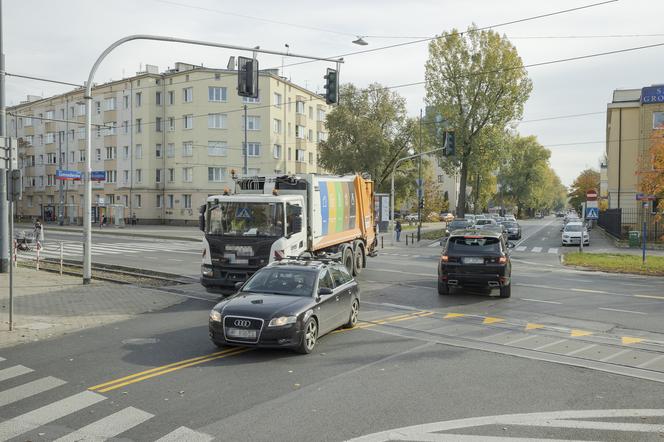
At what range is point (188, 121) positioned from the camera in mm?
57000

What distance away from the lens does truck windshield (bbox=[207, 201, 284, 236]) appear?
13.8 metres

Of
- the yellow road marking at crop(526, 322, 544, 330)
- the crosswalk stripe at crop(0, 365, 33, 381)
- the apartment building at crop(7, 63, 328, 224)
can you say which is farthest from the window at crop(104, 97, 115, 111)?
the yellow road marking at crop(526, 322, 544, 330)

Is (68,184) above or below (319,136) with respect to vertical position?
below

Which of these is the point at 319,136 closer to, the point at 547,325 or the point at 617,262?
the point at 617,262

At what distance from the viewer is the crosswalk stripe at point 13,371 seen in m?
7.69

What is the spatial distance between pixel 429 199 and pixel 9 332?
7528 centimetres

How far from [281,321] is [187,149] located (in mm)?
51568

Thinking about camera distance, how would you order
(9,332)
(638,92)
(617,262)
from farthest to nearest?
1. (638,92)
2. (617,262)
3. (9,332)

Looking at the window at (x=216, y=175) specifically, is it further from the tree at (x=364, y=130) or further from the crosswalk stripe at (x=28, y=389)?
the crosswalk stripe at (x=28, y=389)

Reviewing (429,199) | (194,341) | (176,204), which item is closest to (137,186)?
(176,204)

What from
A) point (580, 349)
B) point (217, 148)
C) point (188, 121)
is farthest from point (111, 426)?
point (188, 121)

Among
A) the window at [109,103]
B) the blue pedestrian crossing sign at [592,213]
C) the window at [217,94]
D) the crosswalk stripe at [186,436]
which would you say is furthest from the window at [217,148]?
the crosswalk stripe at [186,436]

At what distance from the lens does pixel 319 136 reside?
2736 inches

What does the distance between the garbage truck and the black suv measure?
3480mm
